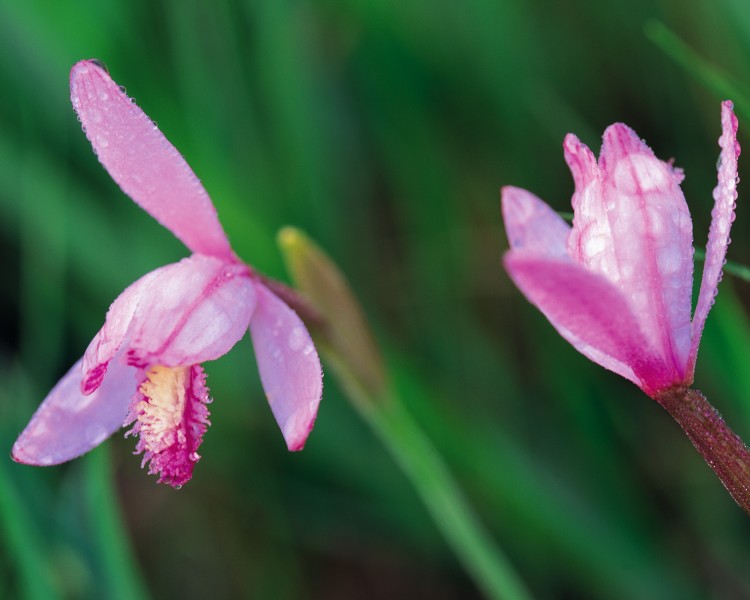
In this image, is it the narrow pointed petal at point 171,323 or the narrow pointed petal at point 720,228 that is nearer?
the narrow pointed petal at point 720,228

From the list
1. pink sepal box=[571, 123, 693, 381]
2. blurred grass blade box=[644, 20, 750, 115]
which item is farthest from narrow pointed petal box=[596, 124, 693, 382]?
blurred grass blade box=[644, 20, 750, 115]

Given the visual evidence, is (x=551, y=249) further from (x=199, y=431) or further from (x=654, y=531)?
(x=654, y=531)

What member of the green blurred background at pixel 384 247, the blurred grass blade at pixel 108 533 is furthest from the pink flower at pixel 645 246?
the green blurred background at pixel 384 247

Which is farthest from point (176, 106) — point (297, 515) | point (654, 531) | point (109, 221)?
point (654, 531)

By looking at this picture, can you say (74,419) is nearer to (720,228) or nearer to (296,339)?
(296,339)

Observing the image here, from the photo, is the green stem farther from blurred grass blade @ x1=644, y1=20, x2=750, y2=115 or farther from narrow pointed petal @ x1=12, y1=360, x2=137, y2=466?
blurred grass blade @ x1=644, y1=20, x2=750, y2=115

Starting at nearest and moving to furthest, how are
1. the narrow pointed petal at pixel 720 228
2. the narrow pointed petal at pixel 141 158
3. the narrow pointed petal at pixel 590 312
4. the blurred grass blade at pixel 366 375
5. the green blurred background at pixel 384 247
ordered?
the narrow pointed petal at pixel 590 312
the narrow pointed petal at pixel 720 228
the narrow pointed petal at pixel 141 158
the blurred grass blade at pixel 366 375
the green blurred background at pixel 384 247

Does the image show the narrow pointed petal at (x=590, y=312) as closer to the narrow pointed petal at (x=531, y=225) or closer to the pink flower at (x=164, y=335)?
the narrow pointed petal at (x=531, y=225)

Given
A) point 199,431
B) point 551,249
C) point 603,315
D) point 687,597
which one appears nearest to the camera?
point 603,315
